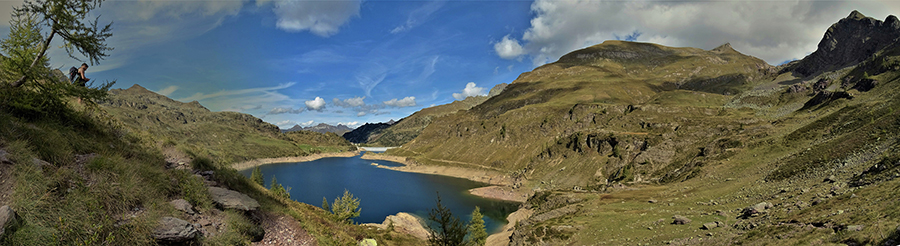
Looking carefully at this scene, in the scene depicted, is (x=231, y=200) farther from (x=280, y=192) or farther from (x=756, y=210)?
(x=756, y=210)

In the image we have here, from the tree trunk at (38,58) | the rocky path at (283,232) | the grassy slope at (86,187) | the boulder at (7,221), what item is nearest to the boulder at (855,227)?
the grassy slope at (86,187)

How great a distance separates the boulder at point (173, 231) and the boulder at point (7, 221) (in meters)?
2.26

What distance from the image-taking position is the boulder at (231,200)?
39.7 ft

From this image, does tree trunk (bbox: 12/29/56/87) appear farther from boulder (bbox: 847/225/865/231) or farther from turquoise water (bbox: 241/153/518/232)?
turquoise water (bbox: 241/153/518/232)

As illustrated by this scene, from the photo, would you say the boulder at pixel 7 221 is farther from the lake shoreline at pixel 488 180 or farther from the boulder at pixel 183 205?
the lake shoreline at pixel 488 180

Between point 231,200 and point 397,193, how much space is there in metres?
113

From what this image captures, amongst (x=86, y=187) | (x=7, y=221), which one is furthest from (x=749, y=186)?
(x=7, y=221)

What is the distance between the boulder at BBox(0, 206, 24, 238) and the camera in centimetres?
605

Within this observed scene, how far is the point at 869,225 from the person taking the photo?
1384cm

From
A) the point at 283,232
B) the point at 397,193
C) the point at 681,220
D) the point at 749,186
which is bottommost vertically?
the point at 397,193

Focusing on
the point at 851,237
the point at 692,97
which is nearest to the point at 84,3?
the point at 851,237

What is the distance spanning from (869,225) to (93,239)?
2584 cm

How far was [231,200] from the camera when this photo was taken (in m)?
12.5

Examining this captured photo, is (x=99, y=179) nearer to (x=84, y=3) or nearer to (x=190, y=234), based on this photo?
(x=190, y=234)
